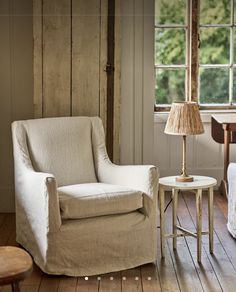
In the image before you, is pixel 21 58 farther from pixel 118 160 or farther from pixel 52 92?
pixel 118 160

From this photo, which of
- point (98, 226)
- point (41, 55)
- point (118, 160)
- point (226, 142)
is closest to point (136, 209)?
point (98, 226)

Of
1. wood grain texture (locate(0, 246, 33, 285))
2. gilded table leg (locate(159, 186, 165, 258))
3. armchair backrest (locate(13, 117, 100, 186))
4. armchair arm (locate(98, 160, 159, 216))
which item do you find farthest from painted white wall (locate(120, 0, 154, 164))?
wood grain texture (locate(0, 246, 33, 285))

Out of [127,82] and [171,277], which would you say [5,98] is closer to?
[127,82]

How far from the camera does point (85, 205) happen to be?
13.3ft

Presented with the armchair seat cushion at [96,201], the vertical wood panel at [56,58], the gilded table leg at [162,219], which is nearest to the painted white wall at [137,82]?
the vertical wood panel at [56,58]

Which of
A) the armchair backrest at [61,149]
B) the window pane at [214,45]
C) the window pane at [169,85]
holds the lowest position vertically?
the armchair backrest at [61,149]

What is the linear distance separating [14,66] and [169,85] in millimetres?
1781

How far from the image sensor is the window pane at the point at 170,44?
646 cm

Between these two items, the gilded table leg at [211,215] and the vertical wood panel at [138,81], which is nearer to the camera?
the gilded table leg at [211,215]

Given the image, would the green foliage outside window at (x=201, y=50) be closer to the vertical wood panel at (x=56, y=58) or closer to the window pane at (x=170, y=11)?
the window pane at (x=170, y=11)

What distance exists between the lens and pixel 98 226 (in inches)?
162

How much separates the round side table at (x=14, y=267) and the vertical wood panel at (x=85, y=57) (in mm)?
1968

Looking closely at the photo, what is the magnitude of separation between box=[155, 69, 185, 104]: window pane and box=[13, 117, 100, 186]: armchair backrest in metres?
1.96

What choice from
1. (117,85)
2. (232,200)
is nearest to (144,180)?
(232,200)
